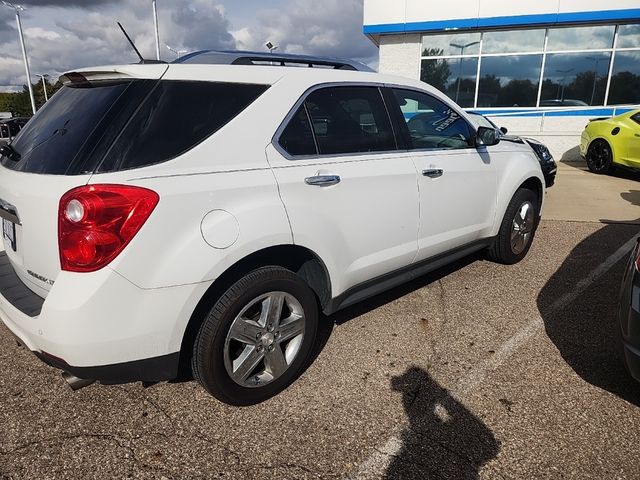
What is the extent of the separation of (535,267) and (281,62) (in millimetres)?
3275

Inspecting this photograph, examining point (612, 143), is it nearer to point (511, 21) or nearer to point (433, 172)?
point (511, 21)

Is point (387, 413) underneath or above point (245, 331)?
underneath

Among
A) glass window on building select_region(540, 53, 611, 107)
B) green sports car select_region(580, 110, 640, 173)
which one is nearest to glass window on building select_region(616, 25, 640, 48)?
glass window on building select_region(540, 53, 611, 107)

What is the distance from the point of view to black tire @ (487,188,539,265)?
434 centimetres

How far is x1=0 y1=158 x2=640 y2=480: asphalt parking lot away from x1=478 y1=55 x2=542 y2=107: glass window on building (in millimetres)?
13199

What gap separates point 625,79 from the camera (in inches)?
559

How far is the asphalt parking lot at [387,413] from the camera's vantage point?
2152 millimetres

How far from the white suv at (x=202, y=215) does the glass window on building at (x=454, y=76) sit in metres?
13.8

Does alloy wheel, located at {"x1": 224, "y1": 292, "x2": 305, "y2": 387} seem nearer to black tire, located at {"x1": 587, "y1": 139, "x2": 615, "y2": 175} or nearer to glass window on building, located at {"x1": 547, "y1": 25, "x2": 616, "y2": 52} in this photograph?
black tire, located at {"x1": 587, "y1": 139, "x2": 615, "y2": 175}

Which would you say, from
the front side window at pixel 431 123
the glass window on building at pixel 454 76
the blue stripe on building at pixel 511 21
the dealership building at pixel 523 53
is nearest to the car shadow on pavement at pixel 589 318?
the front side window at pixel 431 123

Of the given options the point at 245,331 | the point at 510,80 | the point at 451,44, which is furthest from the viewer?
the point at 451,44

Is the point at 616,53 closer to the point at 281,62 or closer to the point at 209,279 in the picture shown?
the point at 281,62

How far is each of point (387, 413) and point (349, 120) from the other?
5.68 feet

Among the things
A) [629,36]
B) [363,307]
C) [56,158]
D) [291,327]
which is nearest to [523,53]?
[629,36]
